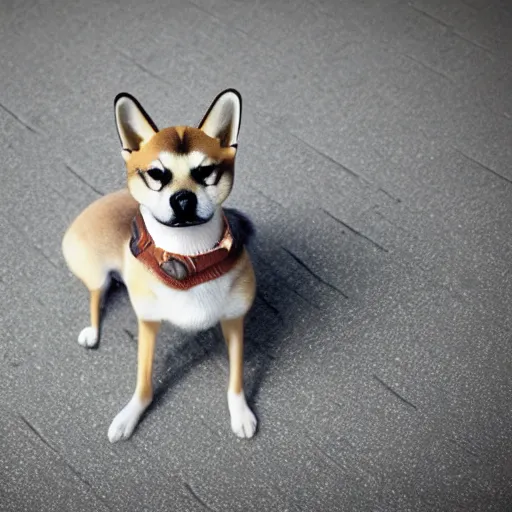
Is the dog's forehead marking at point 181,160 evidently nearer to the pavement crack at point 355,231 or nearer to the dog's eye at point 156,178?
the dog's eye at point 156,178

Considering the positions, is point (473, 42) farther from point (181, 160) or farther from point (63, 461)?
point (63, 461)

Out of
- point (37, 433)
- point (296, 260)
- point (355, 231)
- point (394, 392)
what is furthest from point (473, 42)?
point (37, 433)

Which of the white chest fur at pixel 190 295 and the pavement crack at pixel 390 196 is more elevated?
the white chest fur at pixel 190 295

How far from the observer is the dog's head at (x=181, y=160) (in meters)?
0.93

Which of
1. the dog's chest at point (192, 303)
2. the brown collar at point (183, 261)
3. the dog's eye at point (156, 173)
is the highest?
the dog's eye at point (156, 173)

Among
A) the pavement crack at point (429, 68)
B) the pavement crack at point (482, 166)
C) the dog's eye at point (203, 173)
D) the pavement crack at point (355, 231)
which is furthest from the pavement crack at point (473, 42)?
the dog's eye at point (203, 173)

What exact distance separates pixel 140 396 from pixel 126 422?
0.16ft

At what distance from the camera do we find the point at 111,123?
1.70 m

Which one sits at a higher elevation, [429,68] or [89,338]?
[429,68]

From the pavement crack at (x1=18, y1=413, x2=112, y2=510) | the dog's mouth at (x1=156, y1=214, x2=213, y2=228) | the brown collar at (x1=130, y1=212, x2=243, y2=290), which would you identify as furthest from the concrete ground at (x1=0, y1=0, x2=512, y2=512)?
the dog's mouth at (x1=156, y1=214, x2=213, y2=228)

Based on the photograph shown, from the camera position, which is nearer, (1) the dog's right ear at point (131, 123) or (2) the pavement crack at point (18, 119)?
(1) the dog's right ear at point (131, 123)

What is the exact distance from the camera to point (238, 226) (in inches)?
45.8

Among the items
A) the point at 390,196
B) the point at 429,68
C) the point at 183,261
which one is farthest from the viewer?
the point at 429,68

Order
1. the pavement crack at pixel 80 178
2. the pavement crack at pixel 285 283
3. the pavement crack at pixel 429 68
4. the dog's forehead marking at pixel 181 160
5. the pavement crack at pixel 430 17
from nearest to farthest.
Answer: the dog's forehead marking at pixel 181 160 < the pavement crack at pixel 285 283 < the pavement crack at pixel 80 178 < the pavement crack at pixel 429 68 < the pavement crack at pixel 430 17
